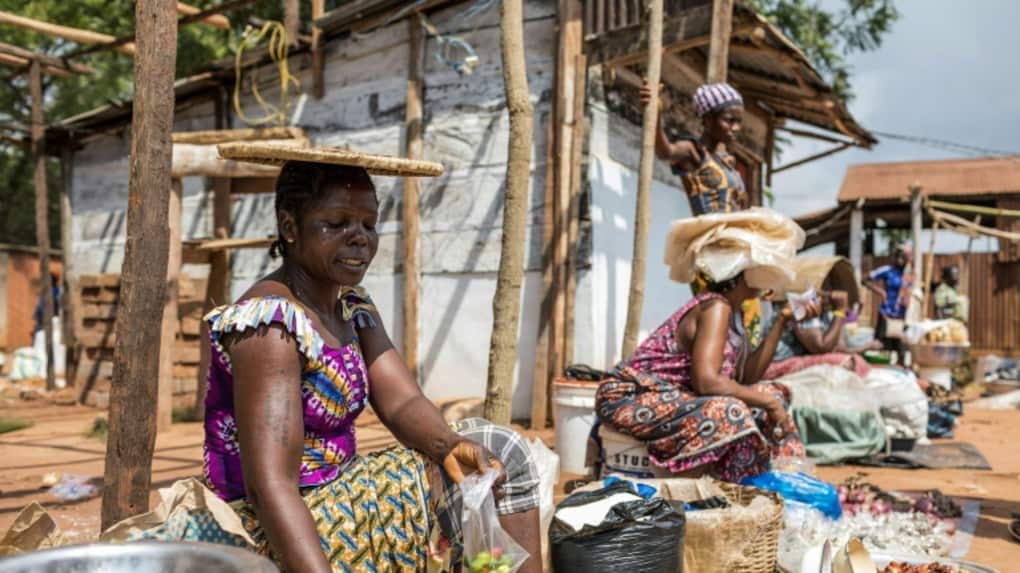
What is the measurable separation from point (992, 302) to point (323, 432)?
16285 millimetres

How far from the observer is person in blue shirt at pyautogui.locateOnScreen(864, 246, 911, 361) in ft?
31.2

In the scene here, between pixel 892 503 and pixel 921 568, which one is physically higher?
pixel 921 568

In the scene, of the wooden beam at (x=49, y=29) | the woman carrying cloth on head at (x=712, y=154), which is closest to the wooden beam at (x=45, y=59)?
the wooden beam at (x=49, y=29)

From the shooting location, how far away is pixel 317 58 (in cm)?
807

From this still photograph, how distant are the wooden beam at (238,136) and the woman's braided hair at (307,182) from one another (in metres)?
5.64

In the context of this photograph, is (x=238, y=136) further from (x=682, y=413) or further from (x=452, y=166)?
(x=682, y=413)

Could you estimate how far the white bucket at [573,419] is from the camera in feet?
15.2

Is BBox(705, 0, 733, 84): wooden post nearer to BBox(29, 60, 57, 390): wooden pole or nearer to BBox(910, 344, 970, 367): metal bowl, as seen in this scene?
BBox(910, 344, 970, 367): metal bowl

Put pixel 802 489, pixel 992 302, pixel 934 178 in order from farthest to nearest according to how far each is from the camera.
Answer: pixel 934 178 < pixel 992 302 < pixel 802 489

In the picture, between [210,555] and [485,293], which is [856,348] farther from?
[210,555]

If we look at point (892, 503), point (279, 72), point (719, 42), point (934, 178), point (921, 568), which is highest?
point (934, 178)

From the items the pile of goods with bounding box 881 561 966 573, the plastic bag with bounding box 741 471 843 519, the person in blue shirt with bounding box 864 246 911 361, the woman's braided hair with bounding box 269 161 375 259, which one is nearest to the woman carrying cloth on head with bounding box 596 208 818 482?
the plastic bag with bounding box 741 471 843 519

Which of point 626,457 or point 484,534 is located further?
point 626,457

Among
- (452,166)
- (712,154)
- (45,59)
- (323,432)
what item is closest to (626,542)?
(323,432)
